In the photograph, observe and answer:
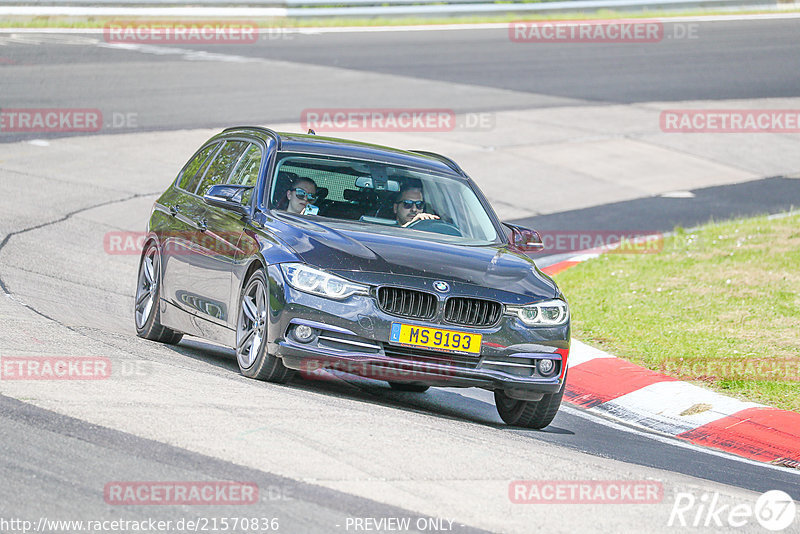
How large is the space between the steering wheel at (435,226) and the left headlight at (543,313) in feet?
3.69

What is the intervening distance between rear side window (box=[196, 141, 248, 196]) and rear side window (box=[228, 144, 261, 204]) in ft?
0.47

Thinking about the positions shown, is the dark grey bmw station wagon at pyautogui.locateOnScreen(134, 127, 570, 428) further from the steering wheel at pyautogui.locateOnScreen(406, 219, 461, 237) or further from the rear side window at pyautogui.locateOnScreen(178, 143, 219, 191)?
the rear side window at pyautogui.locateOnScreen(178, 143, 219, 191)

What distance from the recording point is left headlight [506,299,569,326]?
26.1 ft

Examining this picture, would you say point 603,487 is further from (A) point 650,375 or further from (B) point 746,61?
(B) point 746,61

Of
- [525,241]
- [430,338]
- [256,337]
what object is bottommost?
[256,337]

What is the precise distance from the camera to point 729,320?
1195cm

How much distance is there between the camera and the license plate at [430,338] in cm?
768

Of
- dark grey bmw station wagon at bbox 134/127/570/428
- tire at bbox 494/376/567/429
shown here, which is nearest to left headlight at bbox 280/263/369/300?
dark grey bmw station wagon at bbox 134/127/570/428

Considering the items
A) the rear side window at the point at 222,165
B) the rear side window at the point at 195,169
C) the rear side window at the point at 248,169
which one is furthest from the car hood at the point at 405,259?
the rear side window at the point at 195,169

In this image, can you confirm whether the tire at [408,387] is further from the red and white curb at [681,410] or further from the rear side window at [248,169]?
the rear side window at [248,169]

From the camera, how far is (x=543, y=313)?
26.5ft

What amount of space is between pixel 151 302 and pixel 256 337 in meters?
2.21

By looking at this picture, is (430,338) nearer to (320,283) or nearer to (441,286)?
(441,286)

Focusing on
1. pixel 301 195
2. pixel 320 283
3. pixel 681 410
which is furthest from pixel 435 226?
pixel 681 410
